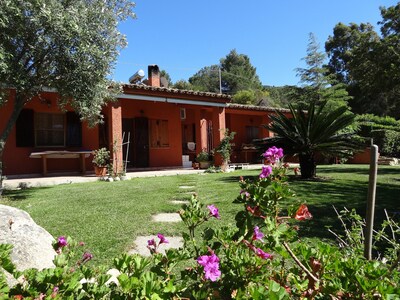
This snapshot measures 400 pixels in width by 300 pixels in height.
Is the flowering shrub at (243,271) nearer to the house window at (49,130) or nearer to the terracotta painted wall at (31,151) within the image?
the terracotta painted wall at (31,151)

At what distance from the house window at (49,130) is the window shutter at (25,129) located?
0.28 metres

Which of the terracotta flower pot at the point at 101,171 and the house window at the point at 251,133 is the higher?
the house window at the point at 251,133

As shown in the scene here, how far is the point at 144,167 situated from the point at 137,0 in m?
7.30

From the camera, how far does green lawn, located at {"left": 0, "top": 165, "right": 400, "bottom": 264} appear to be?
12.3ft

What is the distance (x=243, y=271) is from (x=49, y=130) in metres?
11.9

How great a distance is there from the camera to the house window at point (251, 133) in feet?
61.2

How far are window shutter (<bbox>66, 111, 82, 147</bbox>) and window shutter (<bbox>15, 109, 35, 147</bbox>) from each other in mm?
1167

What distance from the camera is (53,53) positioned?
659 centimetres

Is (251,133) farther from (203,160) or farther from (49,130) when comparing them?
(49,130)

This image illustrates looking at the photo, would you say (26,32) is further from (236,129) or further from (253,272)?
(236,129)

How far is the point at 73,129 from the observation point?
473 inches

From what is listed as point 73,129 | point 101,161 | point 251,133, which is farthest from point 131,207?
point 251,133

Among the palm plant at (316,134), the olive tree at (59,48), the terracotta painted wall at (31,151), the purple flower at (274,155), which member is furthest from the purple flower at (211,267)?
the terracotta painted wall at (31,151)

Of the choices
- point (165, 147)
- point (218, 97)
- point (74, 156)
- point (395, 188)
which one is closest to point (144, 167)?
point (165, 147)
